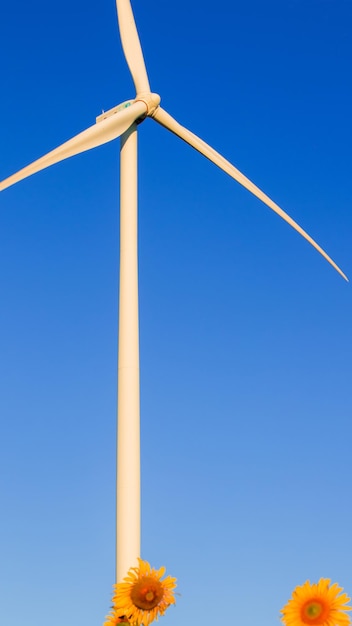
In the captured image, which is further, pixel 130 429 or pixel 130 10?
pixel 130 10

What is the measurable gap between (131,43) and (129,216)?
9164 mm

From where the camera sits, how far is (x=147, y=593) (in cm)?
812

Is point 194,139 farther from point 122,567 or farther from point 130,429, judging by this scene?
point 122,567

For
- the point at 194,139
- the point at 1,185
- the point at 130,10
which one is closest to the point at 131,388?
the point at 1,185

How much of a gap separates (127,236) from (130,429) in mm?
6210

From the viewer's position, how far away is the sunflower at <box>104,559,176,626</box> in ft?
26.4

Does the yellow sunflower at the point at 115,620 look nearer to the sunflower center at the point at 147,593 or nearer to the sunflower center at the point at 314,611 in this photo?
the sunflower center at the point at 147,593

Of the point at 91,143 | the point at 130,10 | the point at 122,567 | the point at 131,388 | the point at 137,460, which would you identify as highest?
the point at 130,10

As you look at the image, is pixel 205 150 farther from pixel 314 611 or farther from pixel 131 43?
pixel 314 611

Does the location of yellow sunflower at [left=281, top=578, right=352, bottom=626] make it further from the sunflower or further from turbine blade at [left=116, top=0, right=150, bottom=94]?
turbine blade at [left=116, top=0, right=150, bottom=94]

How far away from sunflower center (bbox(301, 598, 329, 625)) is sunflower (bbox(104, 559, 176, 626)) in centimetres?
185

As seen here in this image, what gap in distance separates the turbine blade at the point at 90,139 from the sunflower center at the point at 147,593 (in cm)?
1727

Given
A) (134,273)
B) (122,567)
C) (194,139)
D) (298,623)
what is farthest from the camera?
(194,139)

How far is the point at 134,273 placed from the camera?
87.3 ft
